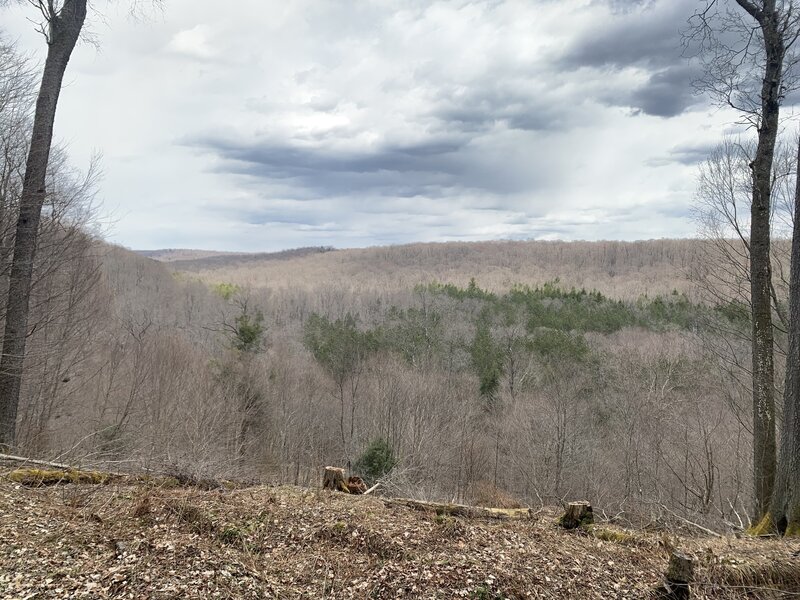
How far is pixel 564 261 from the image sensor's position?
456ft

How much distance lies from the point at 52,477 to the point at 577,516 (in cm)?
530

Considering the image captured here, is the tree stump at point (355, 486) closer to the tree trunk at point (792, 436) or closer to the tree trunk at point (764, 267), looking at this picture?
the tree trunk at point (792, 436)

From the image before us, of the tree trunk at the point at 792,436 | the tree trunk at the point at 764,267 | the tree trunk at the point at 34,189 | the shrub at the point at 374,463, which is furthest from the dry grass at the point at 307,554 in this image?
the shrub at the point at 374,463

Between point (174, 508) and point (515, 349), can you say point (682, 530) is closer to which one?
point (174, 508)

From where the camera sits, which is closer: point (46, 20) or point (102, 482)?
point (102, 482)

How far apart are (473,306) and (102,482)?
165 feet

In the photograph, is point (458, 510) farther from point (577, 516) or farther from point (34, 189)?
point (34, 189)

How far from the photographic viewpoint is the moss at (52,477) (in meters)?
4.96

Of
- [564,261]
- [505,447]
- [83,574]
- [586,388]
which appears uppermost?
[564,261]

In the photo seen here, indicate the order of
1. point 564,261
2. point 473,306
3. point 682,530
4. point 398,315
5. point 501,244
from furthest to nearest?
point 501,244
point 564,261
point 473,306
point 398,315
point 682,530

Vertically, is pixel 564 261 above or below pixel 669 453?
above

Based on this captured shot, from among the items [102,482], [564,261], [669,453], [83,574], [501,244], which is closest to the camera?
[83,574]

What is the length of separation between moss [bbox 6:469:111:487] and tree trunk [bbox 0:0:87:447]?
12.8 feet

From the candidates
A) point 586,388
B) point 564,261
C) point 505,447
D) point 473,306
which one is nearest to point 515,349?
point 586,388
